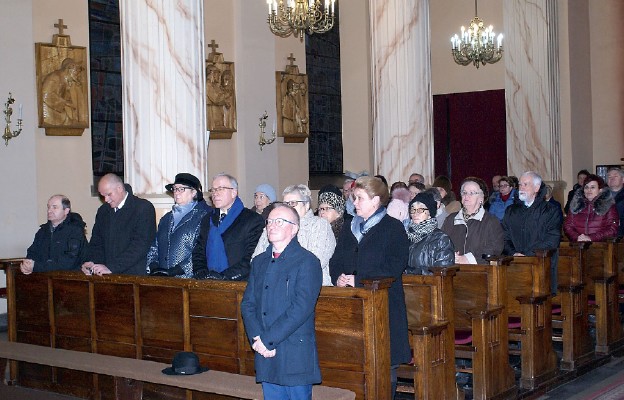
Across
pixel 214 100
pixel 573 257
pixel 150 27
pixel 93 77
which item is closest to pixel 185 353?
pixel 150 27

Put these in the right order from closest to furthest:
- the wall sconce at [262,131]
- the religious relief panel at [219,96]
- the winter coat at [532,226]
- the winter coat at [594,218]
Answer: the winter coat at [532,226] < the winter coat at [594,218] < the religious relief panel at [219,96] < the wall sconce at [262,131]

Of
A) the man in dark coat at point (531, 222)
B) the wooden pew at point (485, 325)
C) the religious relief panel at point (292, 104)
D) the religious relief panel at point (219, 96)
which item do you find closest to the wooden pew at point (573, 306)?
the man in dark coat at point (531, 222)

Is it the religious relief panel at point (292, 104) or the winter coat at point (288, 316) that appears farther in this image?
the religious relief panel at point (292, 104)

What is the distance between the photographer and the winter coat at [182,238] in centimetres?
695

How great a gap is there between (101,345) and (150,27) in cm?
308

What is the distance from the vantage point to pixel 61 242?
310 inches

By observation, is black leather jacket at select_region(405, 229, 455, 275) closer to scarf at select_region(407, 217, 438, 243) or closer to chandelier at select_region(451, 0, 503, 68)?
scarf at select_region(407, 217, 438, 243)

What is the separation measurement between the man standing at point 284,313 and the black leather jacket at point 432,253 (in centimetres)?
202

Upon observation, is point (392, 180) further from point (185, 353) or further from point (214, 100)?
point (185, 353)

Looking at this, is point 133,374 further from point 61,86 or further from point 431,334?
point 61,86

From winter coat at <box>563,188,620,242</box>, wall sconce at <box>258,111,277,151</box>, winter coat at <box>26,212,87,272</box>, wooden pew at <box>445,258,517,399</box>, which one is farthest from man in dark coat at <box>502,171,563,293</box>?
wall sconce at <box>258,111,277,151</box>

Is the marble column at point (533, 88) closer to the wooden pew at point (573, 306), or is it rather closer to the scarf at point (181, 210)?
the wooden pew at point (573, 306)

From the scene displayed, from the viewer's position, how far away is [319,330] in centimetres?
592

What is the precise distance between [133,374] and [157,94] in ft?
10.3
